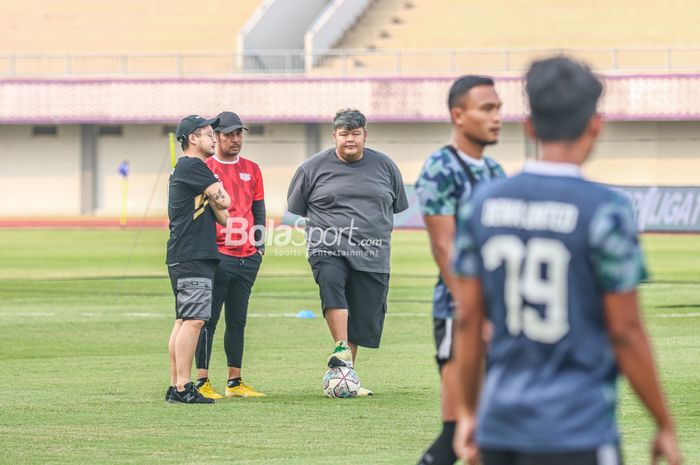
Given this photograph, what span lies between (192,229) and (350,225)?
1.49 m

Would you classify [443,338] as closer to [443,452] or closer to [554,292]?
[443,452]

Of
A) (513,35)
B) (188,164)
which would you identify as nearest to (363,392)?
(188,164)

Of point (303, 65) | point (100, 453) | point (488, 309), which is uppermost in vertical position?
point (303, 65)

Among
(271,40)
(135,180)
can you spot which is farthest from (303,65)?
(135,180)

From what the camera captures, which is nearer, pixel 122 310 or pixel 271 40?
pixel 122 310

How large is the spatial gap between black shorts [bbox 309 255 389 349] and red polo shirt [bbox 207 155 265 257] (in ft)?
1.87

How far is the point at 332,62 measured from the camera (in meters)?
55.9

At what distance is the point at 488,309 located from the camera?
4.39 m

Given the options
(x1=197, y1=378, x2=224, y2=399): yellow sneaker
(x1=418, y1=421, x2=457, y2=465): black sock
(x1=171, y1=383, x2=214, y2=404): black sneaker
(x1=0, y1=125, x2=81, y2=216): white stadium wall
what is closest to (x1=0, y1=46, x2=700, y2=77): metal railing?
(x1=0, y1=125, x2=81, y2=216): white stadium wall

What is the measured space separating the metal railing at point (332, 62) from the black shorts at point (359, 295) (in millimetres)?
40222

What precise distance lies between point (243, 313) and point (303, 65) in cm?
4455

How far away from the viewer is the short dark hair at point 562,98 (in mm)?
4234

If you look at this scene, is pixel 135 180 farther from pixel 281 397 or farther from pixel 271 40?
pixel 281 397

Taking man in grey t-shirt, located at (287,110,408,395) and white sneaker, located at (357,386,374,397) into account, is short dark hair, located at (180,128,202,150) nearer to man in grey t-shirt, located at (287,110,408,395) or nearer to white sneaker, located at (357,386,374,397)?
man in grey t-shirt, located at (287,110,408,395)
